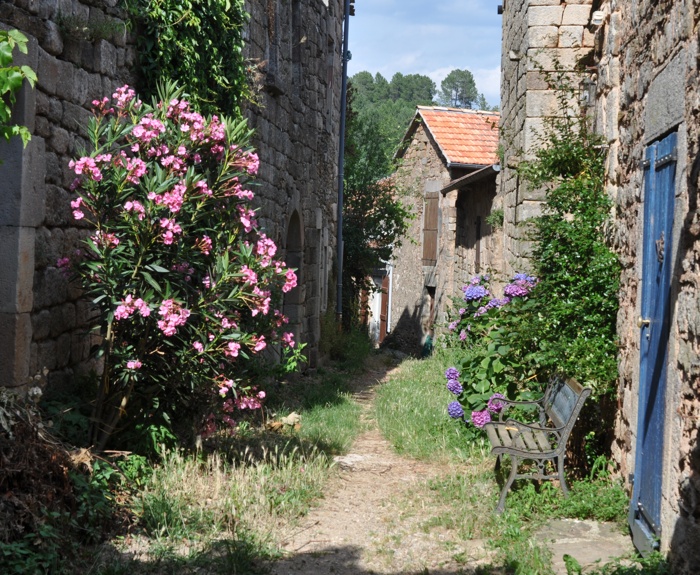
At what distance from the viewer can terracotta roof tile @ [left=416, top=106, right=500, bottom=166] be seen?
52.7 feet

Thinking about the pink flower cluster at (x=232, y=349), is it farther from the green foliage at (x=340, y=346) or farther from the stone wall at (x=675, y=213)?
the green foliage at (x=340, y=346)

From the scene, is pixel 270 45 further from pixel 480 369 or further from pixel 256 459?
pixel 256 459

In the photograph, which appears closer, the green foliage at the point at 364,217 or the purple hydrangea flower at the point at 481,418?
the purple hydrangea flower at the point at 481,418

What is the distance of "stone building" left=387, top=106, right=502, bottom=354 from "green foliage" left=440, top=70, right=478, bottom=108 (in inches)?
2882

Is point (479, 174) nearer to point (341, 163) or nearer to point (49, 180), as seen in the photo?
point (341, 163)

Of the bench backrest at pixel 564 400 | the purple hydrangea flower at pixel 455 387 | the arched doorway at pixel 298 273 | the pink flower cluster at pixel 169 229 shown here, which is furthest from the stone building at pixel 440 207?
the pink flower cluster at pixel 169 229

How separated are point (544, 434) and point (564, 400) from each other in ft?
0.98

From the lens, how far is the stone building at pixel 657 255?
3.41 m

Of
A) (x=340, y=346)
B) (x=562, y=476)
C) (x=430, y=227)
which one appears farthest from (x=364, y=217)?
(x=562, y=476)

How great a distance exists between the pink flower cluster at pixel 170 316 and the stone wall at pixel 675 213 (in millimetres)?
2394

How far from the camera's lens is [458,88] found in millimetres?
91875

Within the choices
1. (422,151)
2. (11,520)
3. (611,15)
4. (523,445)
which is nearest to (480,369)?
(523,445)

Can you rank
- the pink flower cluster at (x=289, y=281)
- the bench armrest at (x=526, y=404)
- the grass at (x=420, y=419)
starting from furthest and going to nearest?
the grass at (x=420, y=419) → the bench armrest at (x=526, y=404) → the pink flower cluster at (x=289, y=281)

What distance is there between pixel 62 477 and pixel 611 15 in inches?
168
